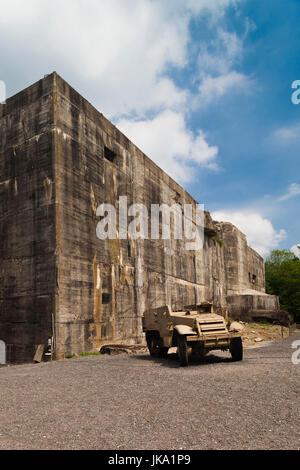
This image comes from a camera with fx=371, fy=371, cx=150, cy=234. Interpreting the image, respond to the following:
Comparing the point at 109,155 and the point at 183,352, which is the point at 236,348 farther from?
the point at 109,155

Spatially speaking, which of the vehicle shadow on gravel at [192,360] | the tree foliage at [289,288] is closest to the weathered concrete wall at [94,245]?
the vehicle shadow on gravel at [192,360]

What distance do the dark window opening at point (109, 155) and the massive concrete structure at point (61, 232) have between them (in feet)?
0.17

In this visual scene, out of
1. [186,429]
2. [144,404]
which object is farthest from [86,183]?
[186,429]

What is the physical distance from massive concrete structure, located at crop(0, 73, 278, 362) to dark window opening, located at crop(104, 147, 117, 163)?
0.17ft

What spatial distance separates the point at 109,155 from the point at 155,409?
593 inches

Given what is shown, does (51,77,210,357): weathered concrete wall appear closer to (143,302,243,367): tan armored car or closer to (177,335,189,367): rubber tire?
(143,302,243,367): tan armored car

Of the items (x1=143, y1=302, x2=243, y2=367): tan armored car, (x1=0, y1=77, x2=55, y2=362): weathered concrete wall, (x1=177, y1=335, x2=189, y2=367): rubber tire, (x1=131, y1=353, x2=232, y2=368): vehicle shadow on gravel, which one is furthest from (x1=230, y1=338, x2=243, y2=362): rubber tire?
(x1=0, y1=77, x2=55, y2=362): weathered concrete wall

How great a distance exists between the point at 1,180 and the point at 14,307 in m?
5.72

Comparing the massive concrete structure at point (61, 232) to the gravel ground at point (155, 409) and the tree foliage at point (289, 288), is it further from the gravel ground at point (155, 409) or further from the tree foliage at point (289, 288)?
the tree foliage at point (289, 288)

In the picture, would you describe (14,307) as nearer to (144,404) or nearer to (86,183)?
(86,183)

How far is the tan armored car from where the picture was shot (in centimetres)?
996

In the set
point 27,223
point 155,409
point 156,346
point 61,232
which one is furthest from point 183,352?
point 27,223

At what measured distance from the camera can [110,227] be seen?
17.6m

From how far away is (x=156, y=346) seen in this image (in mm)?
12422
